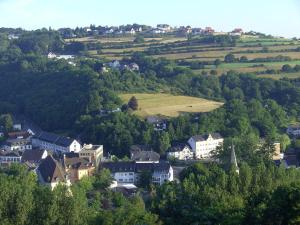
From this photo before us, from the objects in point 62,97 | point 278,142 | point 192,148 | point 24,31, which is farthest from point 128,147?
point 24,31

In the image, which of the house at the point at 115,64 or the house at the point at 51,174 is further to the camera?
the house at the point at 115,64

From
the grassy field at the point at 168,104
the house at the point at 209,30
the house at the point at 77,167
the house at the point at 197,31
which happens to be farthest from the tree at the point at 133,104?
the house at the point at 209,30

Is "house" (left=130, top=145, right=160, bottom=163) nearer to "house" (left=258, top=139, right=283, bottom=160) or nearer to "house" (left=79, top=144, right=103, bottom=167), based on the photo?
"house" (left=79, top=144, right=103, bottom=167)

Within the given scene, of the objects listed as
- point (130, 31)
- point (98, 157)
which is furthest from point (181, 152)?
point (130, 31)

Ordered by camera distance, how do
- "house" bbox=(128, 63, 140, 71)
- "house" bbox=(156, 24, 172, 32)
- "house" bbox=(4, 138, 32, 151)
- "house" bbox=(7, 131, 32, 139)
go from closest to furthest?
1. "house" bbox=(4, 138, 32, 151)
2. "house" bbox=(7, 131, 32, 139)
3. "house" bbox=(128, 63, 140, 71)
4. "house" bbox=(156, 24, 172, 32)

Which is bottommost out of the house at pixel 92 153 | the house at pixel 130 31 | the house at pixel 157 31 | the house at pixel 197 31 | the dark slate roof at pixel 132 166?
the house at pixel 92 153

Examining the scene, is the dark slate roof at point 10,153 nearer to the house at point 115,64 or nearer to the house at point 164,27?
the house at point 115,64

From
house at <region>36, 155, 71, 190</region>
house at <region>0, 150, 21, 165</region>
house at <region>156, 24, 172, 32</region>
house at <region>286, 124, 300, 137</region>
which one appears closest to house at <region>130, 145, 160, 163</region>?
house at <region>36, 155, 71, 190</region>
